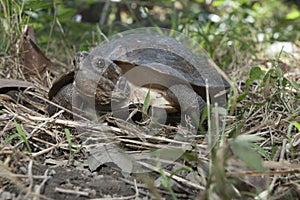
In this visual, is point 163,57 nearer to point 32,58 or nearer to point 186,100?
point 186,100

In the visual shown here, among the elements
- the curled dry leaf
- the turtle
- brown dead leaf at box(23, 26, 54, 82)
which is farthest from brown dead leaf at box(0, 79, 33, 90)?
brown dead leaf at box(23, 26, 54, 82)

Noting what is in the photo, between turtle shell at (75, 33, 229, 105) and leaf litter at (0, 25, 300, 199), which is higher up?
turtle shell at (75, 33, 229, 105)

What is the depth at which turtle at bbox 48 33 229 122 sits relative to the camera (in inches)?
71.4

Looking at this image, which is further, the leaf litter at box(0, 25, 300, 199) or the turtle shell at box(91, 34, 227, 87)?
the turtle shell at box(91, 34, 227, 87)

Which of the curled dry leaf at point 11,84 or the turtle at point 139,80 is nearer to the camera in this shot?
the turtle at point 139,80

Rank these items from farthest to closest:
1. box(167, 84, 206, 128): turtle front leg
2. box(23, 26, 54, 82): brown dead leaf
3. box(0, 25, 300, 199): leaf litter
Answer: box(23, 26, 54, 82): brown dead leaf → box(167, 84, 206, 128): turtle front leg → box(0, 25, 300, 199): leaf litter

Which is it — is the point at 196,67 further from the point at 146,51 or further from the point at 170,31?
the point at 170,31

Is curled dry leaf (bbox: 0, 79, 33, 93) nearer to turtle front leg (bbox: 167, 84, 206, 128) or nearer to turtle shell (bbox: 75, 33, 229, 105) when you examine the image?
turtle shell (bbox: 75, 33, 229, 105)

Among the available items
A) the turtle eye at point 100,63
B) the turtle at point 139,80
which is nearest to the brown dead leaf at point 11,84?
the turtle at point 139,80

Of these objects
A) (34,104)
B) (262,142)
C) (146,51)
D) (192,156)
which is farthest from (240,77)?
(192,156)

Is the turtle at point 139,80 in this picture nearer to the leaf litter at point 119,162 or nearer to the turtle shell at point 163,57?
the turtle shell at point 163,57

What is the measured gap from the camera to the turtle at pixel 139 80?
181 centimetres

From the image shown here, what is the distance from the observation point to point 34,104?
200cm

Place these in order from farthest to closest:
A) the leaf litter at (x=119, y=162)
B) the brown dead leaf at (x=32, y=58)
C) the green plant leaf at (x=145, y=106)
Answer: the brown dead leaf at (x=32, y=58) → the green plant leaf at (x=145, y=106) → the leaf litter at (x=119, y=162)
